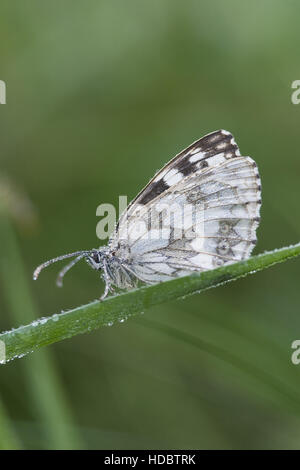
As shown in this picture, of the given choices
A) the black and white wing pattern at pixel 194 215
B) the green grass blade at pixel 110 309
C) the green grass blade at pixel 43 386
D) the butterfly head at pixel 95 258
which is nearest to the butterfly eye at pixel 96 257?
the butterfly head at pixel 95 258

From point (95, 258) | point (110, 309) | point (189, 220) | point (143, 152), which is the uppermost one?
point (143, 152)

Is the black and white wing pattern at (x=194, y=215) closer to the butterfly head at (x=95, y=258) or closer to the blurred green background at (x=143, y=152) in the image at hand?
the butterfly head at (x=95, y=258)

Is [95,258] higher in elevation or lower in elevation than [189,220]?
lower

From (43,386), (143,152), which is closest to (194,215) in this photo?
(43,386)

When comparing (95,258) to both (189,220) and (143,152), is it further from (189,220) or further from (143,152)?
(143,152)
